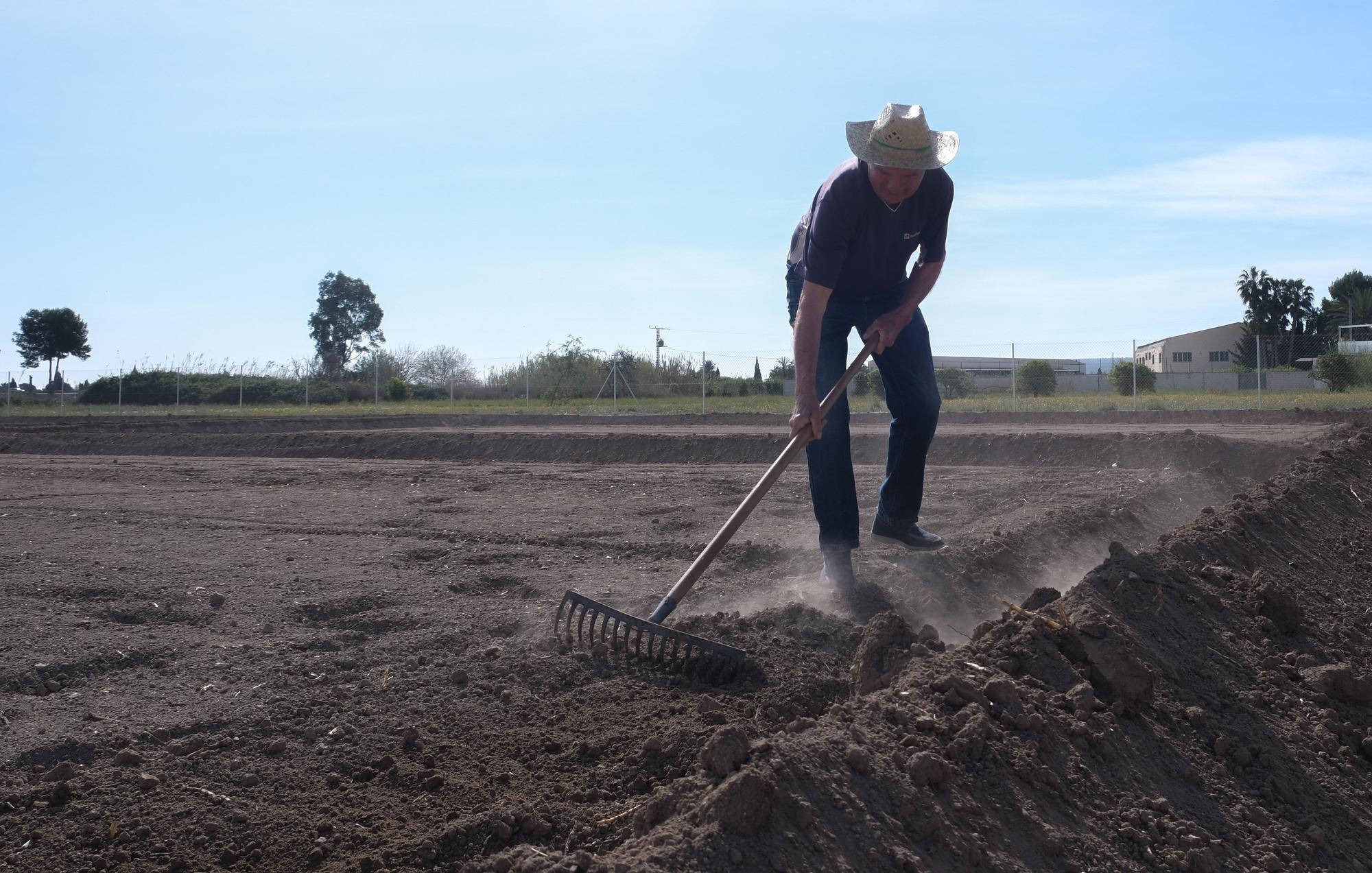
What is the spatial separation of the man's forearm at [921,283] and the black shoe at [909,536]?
0.96 m

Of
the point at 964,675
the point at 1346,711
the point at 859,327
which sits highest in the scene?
the point at 859,327

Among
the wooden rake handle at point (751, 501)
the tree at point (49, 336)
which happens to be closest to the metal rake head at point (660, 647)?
the wooden rake handle at point (751, 501)

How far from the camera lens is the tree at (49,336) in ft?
169

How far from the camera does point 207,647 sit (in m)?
3.78

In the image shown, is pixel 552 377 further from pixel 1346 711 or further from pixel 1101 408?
pixel 1346 711

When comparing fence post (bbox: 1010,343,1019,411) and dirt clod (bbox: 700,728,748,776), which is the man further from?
fence post (bbox: 1010,343,1019,411)

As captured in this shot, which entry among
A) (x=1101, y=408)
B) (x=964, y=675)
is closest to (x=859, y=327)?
(x=964, y=675)

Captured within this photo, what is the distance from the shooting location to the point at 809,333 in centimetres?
406

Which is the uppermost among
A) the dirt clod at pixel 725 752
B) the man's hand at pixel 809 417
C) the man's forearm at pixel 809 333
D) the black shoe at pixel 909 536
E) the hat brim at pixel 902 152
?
the hat brim at pixel 902 152

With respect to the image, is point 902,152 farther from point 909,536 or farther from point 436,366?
point 436,366

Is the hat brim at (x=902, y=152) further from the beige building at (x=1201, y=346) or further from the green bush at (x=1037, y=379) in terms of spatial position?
the beige building at (x=1201, y=346)

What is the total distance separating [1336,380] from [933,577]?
2321 cm

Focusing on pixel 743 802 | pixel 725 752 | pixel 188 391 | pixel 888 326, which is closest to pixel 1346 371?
pixel 888 326

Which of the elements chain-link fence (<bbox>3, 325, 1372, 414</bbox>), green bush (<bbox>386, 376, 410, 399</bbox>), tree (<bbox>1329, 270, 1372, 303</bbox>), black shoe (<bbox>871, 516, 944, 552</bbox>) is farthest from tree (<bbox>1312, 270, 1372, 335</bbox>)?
black shoe (<bbox>871, 516, 944, 552</bbox>)
